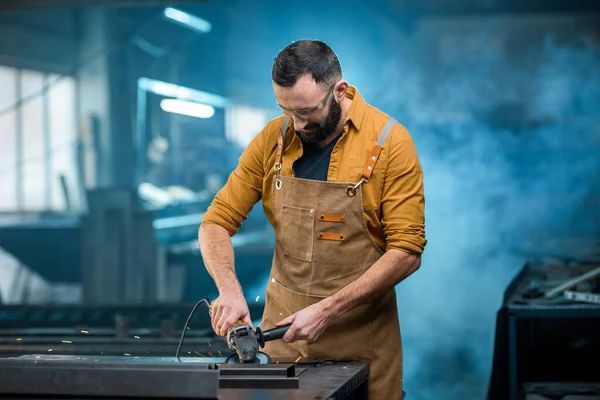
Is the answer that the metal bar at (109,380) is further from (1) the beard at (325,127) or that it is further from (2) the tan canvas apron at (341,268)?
(1) the beard at (325,127)

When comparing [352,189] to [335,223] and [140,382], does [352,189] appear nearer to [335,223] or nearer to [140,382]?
[335,223]

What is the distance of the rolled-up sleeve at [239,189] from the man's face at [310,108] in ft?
0.62

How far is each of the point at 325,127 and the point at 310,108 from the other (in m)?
0.09

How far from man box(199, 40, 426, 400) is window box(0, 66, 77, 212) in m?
5.52

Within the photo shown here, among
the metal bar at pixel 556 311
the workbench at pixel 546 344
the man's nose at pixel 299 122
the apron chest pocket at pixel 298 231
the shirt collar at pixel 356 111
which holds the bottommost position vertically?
the workbench at pixel 546 344

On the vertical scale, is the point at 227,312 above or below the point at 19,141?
below

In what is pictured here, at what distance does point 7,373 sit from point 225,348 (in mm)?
1718

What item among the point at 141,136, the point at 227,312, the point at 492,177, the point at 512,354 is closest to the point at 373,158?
the point at 227,312

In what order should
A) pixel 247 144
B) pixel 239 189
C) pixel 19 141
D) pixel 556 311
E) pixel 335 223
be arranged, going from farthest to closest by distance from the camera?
pixel 19 141 < pixel 247 144 < pixel 556 311 < pixel 239 189 < pixel 335 223

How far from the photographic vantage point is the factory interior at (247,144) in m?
4.42

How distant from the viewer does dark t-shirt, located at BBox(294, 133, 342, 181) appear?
2.27 meters

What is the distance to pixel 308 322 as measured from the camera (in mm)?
2066

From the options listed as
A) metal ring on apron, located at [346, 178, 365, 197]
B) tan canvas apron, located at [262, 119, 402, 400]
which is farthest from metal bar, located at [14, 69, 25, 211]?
metal ring on apron, located at [346, 178, 365, 197]

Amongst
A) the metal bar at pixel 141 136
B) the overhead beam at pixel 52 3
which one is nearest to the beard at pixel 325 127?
the overhead beam at pixel 52 3
